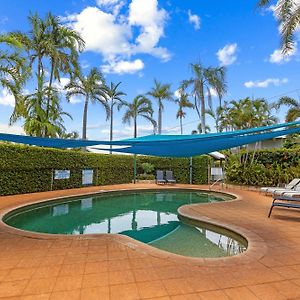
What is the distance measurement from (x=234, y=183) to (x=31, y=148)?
10.8m

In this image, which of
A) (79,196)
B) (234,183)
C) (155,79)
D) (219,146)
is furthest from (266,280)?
(155,79)

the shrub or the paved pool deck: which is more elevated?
the shrub

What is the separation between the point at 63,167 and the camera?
13500 mm

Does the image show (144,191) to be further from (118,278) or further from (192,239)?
(118,278)

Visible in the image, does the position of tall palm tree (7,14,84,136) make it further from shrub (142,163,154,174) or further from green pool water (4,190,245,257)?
shrub (142,163,154,174)

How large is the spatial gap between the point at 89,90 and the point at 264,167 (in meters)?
13.7

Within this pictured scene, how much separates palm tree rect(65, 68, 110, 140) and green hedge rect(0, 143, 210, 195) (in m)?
5.34

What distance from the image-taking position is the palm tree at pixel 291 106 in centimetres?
1584

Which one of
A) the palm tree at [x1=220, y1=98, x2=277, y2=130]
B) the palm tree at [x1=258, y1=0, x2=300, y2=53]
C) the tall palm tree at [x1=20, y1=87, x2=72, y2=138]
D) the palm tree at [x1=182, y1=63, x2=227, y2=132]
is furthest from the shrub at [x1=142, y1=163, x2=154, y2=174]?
the palm tree at [x1=258, y1=0, x2=300, y2=53]

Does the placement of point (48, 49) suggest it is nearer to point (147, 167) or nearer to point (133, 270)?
point (147, 167)

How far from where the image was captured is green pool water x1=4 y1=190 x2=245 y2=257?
5258 millimetres

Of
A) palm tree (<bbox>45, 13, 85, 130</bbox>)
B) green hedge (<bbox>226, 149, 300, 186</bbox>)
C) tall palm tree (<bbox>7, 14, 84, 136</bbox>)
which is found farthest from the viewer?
palm tree (<bbox>45, 13, 85, 130</bbox>)

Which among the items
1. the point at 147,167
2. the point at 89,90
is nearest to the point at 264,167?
the point at 147,167

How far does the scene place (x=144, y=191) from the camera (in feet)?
45.3
